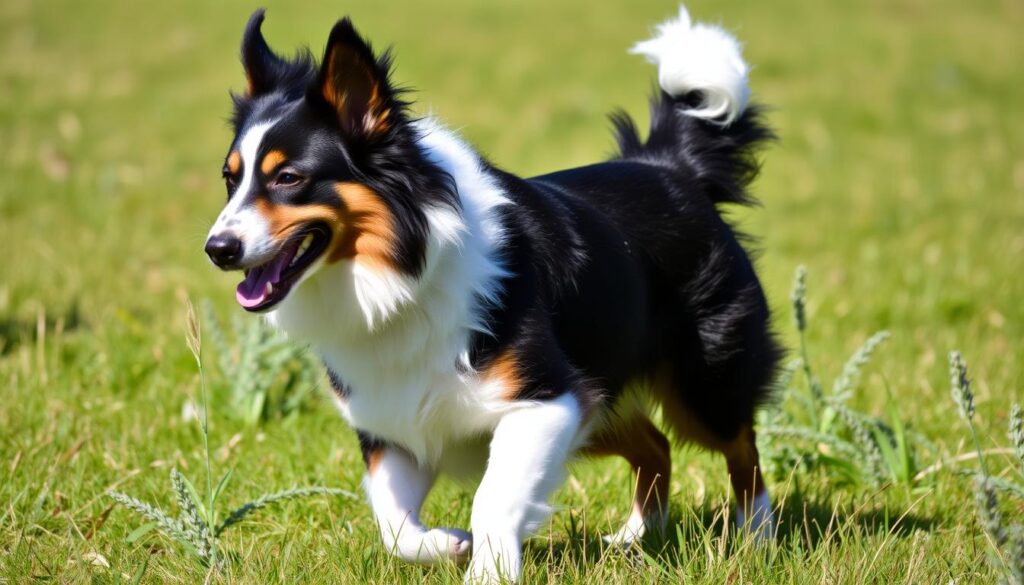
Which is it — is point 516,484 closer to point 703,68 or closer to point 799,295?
point 799,295

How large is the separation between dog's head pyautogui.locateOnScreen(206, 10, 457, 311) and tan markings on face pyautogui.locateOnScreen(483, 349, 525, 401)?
0.32 metres

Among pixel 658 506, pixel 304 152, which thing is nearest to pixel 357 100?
pixel 304 152

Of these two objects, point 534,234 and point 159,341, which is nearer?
point 534,234

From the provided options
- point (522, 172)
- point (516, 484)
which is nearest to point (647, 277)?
point (516, 484)

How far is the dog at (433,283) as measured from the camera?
294cm

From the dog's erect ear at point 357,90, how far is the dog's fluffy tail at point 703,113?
52.8 inches

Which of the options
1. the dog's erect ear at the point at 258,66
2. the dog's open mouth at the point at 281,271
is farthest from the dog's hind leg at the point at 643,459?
the dog's erect ear at the point at 258,66

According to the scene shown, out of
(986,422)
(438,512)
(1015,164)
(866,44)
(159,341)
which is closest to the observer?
(438,512)

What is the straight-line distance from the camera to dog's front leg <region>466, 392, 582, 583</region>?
2.90m

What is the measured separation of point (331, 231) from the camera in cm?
295

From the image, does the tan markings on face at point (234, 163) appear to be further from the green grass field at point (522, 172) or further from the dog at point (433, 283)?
the green grass field at point (522, 172)

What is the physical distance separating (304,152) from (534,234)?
685 mm

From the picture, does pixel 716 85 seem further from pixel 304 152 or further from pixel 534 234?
pixel 304 152

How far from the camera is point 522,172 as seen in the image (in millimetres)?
9312
